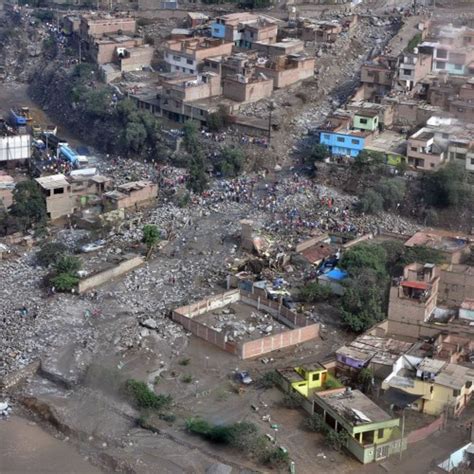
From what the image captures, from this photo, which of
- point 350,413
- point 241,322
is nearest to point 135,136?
point 241,322

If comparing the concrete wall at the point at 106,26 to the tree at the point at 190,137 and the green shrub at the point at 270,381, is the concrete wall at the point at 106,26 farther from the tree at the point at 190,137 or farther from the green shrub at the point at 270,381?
the green shrub at the point at 270,381

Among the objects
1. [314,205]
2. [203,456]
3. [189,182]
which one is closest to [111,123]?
[189,182]

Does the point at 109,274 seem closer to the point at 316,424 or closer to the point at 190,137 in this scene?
the point at 316,424

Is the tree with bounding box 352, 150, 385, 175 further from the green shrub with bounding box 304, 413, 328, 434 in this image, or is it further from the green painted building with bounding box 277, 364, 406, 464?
the green shrub with bounding box 304, 413, 328, 434

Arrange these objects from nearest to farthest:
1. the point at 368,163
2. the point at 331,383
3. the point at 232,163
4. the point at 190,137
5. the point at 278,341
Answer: the point at 331,383
the point at 278,341
the point at 368,163
the point at 232,163
the point at 190,137

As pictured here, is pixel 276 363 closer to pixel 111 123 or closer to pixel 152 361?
pixel 152 361

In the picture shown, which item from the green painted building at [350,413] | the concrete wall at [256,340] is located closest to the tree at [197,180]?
the concrete wall at [256,340]
